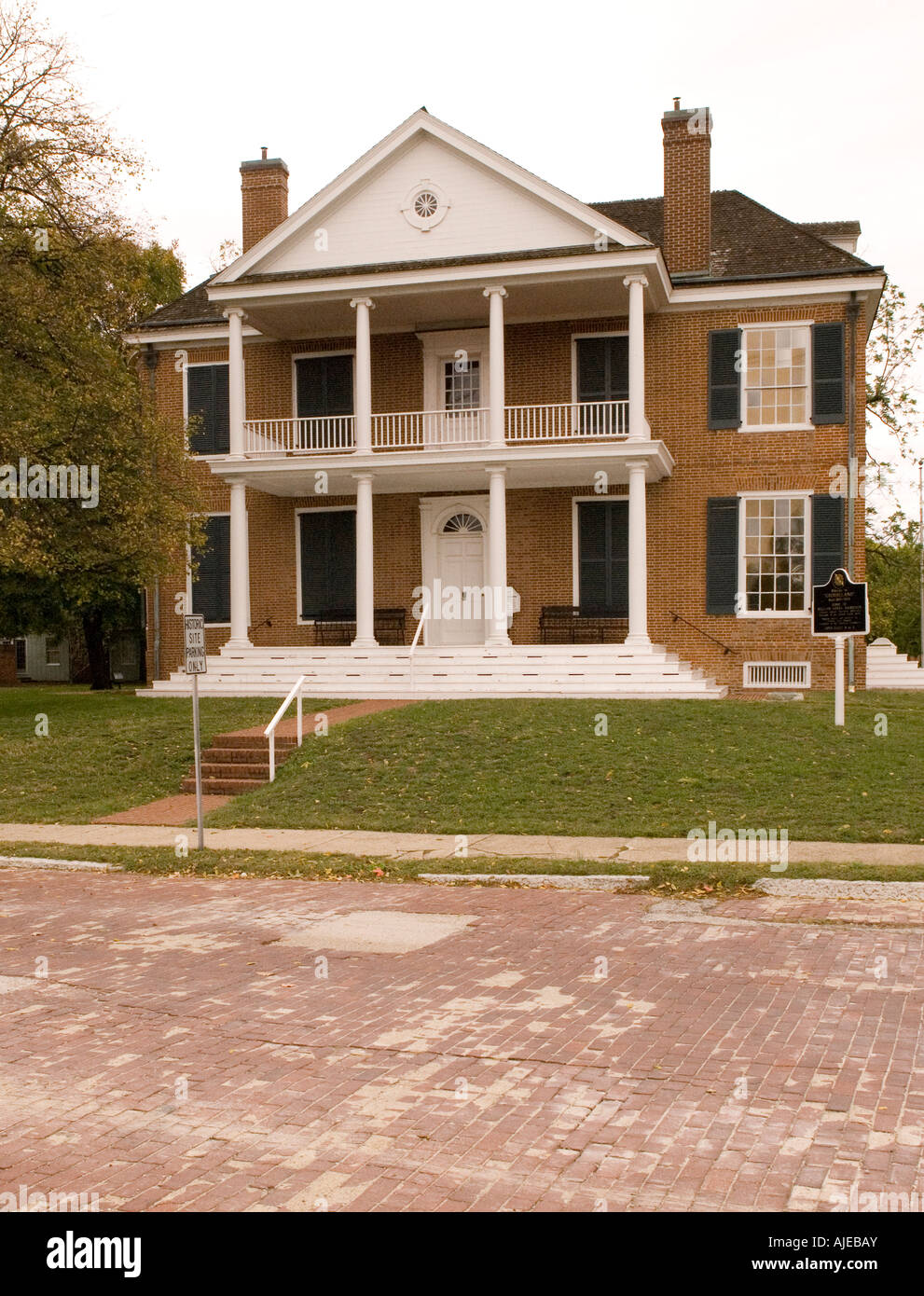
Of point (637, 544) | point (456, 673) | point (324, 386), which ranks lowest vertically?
point (456, 673)

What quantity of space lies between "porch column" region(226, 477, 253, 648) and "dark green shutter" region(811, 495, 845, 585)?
11328mm

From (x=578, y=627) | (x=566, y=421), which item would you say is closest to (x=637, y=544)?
(x=578, y=627)

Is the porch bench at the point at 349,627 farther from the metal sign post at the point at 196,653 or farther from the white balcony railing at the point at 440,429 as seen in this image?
the metal sign post at the point at 196,653

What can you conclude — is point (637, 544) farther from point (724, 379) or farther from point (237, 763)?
point (237, 763)

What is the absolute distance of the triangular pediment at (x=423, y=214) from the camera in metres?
22.7

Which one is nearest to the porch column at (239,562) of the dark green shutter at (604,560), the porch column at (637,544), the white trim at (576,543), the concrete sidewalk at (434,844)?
the white trim at (576,543)

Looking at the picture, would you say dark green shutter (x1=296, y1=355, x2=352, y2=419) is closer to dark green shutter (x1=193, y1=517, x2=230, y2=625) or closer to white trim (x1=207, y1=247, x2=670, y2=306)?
white trim (x1=207, y1=247, x2=670, y2=306)

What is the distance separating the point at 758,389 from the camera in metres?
23.9

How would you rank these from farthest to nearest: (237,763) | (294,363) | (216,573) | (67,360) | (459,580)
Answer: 1. (216,573)
2. (294,363)
3. (459,580)
4. (67,360)
5. (237,763)

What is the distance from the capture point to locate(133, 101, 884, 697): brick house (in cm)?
2253

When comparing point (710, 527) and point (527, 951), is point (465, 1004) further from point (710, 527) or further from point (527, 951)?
point (710, 527)

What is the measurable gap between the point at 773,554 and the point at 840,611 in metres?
7.53

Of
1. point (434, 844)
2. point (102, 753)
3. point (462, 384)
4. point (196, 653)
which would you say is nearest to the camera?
point (196, 653)

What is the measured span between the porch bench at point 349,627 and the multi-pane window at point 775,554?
23.9 ft
